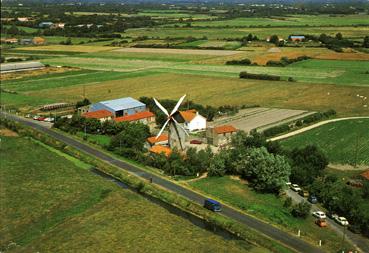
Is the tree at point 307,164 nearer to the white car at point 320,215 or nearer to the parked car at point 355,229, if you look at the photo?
the white car at point 320,215

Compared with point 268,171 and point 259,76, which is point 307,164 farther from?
point 259,76

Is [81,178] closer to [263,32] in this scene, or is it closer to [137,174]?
[137,174]

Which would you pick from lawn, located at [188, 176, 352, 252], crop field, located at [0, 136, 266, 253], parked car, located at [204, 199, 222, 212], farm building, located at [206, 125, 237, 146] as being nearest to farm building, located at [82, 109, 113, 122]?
farm building, located at [206, 125, 237, 146]

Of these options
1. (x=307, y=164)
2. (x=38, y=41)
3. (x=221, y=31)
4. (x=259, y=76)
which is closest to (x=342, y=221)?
(x=307, y=164)

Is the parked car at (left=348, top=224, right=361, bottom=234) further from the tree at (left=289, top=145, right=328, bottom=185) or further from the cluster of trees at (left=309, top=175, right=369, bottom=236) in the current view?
the tree at (left=289, top=145, right=328, bottom=185)

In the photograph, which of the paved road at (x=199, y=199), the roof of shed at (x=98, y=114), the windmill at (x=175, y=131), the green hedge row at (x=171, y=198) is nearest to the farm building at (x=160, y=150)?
the windmill at (x=175, y=131)

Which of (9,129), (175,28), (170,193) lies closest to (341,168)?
(170,193)
